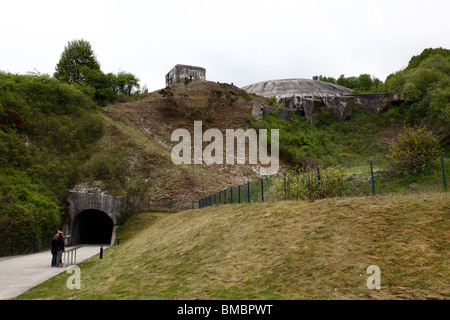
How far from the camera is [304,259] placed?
29.0ft

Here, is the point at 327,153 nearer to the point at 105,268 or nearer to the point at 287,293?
the point at 105,268

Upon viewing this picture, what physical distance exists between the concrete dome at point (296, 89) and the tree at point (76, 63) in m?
31.8

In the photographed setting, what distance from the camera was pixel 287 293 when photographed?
7434 millimetres

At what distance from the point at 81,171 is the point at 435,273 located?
2867 centimetres

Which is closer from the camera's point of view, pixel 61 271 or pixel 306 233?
pixel 306 233

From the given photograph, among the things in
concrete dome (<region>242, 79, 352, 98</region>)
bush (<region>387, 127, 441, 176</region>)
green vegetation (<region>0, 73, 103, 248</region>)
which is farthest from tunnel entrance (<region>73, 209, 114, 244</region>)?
concrete dome (<region>242, 79, 352, 98</region>)

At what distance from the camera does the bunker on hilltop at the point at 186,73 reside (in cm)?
6706

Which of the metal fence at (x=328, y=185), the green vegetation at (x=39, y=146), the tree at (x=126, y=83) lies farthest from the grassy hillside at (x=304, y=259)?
the tree at (x=126, y=83)

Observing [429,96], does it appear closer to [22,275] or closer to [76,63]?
[22,275]

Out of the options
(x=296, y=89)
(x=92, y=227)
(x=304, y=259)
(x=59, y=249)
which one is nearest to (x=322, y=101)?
(x=296, y=89)

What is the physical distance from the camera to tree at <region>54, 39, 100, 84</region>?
51188mm

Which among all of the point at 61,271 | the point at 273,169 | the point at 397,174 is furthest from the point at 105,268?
the point at 273,169

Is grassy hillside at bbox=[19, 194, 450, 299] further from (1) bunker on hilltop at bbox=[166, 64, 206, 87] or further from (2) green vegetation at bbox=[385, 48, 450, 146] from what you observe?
(1) bunker on hilltop at bbox=[166, 64, 206, 87]

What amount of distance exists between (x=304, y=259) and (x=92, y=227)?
101 feet
